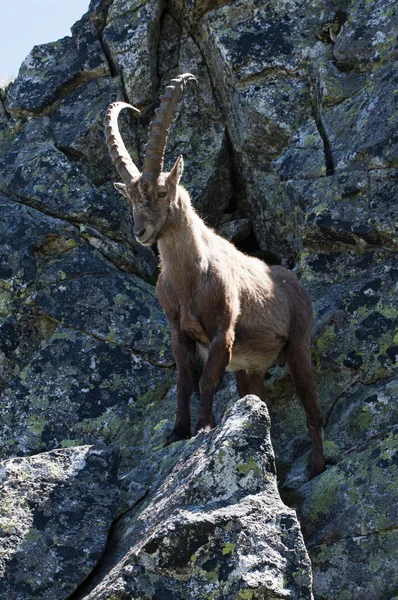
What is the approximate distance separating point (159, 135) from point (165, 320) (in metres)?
2.86

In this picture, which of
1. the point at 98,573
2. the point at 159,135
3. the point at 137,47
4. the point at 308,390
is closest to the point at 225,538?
the point at 98,573

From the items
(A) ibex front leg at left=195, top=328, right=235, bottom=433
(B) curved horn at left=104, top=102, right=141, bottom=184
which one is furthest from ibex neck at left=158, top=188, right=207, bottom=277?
(A) ibex front leg at left=195, top=328, right=235, bottom=433

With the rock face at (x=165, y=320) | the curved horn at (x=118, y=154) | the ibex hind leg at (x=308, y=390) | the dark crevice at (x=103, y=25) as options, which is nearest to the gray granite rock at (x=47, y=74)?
the rock face at (x=165, y=320)

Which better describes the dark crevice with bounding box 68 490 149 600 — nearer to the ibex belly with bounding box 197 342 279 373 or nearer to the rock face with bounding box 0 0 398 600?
the rock face with bounding box 0 0 398 600

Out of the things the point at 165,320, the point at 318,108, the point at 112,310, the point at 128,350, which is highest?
the point at 318,108

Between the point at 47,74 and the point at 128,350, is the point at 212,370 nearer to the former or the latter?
the point at 128,350

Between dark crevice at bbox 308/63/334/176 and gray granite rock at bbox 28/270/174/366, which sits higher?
dark crevice at bbox 308/63/334/176

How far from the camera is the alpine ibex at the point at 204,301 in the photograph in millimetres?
9000

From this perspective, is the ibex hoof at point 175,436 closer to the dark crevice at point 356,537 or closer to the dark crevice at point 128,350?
the dark crevice at point 356,537

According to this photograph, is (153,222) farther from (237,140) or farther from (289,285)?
(237,140)

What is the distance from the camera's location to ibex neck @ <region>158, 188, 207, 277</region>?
9188mm

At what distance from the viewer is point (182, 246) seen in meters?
9.23

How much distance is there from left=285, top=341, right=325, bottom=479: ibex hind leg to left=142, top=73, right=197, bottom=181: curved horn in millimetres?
2553

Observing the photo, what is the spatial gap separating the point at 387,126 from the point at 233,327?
3.80 meters
